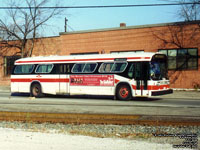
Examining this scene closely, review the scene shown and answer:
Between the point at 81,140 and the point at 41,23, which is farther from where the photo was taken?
the point at 41,23

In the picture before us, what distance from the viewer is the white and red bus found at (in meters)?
17.8

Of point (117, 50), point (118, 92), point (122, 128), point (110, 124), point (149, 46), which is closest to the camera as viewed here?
point (122, 128)

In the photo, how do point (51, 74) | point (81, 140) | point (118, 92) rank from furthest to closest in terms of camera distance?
point (51, 74)
point (118, 92)
point (81, 140)

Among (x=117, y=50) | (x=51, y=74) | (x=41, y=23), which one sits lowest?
(x=51, y=74)

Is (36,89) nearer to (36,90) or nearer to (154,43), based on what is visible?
(36,90)

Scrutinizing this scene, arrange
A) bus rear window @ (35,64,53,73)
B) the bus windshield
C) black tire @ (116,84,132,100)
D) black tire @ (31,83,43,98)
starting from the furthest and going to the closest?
1. black tire @ (31,83,43,98)
2. bus rear window @ (35,64,53,73)
3. black tire @ (116,84,132,100)
4. the bus windshield

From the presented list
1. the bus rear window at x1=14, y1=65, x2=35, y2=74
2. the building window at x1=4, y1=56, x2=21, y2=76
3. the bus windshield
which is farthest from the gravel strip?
the building window at x1=4, y1=56, x2=21, y2=76

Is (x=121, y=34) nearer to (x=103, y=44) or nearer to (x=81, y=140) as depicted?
(x=103, y=44)

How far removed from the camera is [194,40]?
26.4m

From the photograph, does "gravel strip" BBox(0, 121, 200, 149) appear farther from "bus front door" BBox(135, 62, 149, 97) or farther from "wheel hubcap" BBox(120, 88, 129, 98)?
"wheel hubcap" BBox(120, 88, 129, 98)

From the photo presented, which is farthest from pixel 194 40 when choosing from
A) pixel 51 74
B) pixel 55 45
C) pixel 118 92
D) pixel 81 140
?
pixel 81 140

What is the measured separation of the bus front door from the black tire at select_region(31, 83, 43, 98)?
698 centimetres

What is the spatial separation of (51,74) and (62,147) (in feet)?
46.8

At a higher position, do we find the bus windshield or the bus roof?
the bus roof
